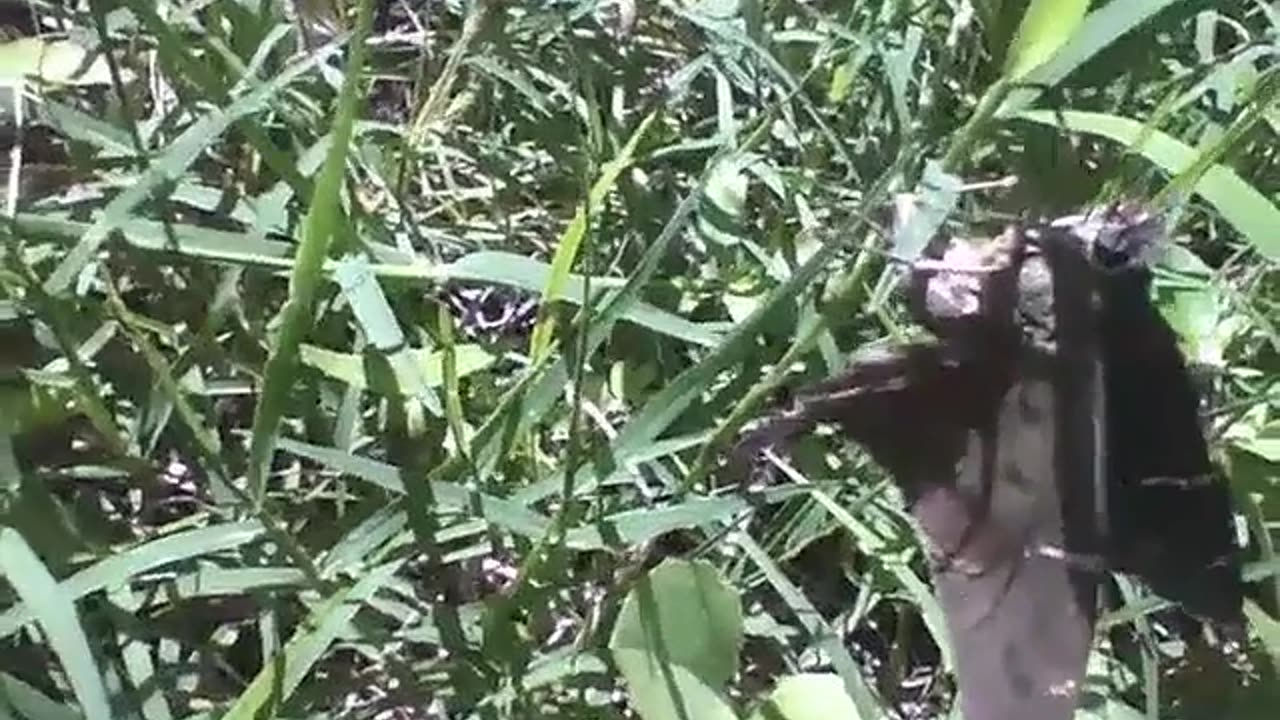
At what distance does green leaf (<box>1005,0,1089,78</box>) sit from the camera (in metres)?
0.93

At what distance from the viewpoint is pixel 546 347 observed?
1074mm

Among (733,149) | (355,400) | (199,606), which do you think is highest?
(733,149)

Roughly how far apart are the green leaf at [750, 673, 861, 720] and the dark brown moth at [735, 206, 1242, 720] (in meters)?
0.13

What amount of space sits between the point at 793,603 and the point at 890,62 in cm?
29

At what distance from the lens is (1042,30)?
3.05 feet

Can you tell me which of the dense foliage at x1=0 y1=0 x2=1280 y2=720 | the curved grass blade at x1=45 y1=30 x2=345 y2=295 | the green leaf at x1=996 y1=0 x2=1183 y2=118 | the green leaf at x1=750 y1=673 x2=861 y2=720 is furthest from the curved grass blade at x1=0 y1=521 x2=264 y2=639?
the green leaf at x1=996 y1=0 x2=1183 y2=118

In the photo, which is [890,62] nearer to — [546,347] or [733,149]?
[733,149]

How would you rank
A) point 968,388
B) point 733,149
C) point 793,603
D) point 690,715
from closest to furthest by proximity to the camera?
point 968,388 → point 690,715 → point 793,603 → point 733,149

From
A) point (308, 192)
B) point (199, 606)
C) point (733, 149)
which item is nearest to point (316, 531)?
point (199, 606)

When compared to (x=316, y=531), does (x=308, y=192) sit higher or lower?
higher

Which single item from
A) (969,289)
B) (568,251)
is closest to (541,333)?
(568,251)

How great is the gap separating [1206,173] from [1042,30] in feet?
0.51

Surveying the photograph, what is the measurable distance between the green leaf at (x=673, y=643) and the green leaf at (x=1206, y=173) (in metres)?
0.29

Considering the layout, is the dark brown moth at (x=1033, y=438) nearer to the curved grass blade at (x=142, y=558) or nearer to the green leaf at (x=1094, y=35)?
the green leaf at (x=1094, y=35)
